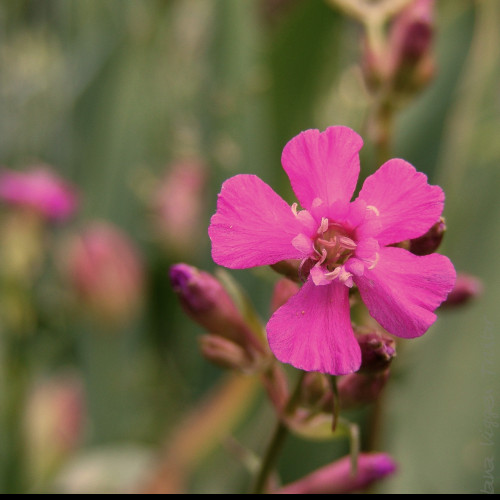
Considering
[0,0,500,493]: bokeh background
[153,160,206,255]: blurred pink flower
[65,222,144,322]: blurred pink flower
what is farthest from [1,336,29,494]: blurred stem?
[153,160,206,255]: blurred pink flower

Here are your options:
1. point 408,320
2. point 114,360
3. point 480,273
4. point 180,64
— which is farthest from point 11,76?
point 408,320

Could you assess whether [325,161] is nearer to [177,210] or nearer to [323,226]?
[323,226]

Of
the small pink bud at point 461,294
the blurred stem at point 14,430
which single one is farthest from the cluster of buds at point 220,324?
the blurred stem at point 14,430

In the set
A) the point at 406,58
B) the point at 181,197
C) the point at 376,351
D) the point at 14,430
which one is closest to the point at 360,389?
the point at 376,351

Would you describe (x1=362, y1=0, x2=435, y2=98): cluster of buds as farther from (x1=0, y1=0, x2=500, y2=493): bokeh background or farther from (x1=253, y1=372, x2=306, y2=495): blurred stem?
(x1=253, y1=372, x2=306, y2=495): blurred stem

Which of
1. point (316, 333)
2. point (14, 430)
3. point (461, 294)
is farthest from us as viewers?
point (14, 430)

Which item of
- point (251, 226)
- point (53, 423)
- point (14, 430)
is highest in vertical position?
point (251, 226)

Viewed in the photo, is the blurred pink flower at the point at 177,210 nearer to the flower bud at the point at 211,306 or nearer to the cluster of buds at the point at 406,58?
the cluster of buds at the point at 406,58
